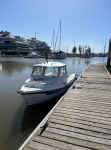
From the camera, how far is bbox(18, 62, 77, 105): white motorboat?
9562 millimetres

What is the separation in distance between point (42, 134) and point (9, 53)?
9260 cm

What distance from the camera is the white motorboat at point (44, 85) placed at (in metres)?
9.56

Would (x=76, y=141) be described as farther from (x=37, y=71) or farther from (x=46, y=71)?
(x=37, y=71)

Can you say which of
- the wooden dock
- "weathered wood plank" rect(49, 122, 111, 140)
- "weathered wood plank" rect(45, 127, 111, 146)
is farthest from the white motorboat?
"weathered wood plank" rect(45, 127, 111, 146)

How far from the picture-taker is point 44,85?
10.2 metres

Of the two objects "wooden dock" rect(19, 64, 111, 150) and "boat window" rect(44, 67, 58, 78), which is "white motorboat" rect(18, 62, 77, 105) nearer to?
"boat window" rect(44, 67, 58, 78)

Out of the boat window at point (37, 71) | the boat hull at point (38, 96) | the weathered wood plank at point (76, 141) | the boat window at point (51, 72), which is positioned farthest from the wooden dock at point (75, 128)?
the boat window at point (37, 71)

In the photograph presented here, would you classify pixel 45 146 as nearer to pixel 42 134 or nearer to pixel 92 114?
pixel 42 134

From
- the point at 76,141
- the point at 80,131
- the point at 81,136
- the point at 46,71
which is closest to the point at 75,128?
the point at 80,131

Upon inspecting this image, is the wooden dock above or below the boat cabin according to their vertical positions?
below

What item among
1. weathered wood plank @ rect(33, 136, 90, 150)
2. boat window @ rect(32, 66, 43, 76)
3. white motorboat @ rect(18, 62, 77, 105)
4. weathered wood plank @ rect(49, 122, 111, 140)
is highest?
boat window @ rect(32, 66, 43, 76)

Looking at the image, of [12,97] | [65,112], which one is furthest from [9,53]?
[65,112]

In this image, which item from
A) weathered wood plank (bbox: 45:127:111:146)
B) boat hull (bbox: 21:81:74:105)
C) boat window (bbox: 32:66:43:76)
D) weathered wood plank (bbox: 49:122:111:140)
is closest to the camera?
weathered wood plank (bbox: 45:127:111:146)

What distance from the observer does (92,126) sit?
5547 mm
